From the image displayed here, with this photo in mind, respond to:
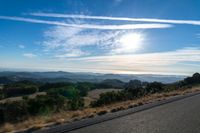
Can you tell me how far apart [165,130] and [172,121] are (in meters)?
1.94

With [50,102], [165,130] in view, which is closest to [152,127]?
[165,130]

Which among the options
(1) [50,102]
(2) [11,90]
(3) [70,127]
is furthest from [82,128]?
(2) [11,90]

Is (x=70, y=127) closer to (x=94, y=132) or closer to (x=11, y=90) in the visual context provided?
(x=94, y=132)

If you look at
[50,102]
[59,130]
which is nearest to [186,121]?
[59,130]

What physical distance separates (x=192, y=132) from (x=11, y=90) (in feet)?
282

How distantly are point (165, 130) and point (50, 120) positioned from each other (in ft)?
15.3

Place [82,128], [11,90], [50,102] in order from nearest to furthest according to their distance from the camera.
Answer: [82,128], [50,102], [11,90]

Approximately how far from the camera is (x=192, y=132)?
8508 millimetres

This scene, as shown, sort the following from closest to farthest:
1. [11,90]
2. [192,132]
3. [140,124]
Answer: [192,132] → [140,124] → [11,90]

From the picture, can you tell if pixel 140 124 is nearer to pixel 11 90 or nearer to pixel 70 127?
pixel 70 127

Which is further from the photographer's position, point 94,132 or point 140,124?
point 140,124

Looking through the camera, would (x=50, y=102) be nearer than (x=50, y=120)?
No

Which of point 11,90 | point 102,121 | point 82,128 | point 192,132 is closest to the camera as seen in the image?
point 192,132

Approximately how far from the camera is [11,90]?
89.6 metres
